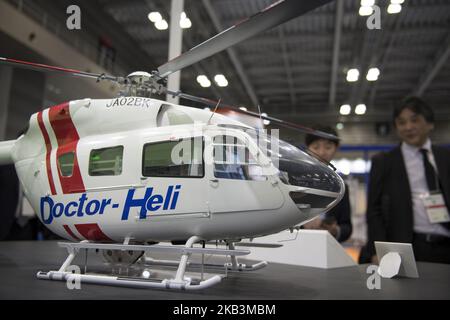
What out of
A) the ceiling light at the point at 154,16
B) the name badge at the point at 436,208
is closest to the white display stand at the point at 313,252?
the name badge at the point at 436,208

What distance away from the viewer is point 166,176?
2.39 m

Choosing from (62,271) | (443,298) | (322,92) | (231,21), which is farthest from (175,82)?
(322,92)

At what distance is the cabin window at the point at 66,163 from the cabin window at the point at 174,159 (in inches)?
23.4

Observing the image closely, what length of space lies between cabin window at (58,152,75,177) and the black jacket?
2.33m

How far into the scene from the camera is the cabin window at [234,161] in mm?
2266

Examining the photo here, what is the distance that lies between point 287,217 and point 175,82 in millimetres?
2727

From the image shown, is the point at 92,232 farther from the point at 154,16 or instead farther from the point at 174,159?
the point at 154,16

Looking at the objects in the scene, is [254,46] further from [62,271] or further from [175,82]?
[62,271]

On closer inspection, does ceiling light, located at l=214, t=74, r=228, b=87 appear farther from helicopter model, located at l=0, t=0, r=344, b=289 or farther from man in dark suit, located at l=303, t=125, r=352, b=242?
helicopter model, located at l=0, t=0, r=344, b=289

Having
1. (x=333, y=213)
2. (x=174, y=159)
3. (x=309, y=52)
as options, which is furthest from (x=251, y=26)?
(x=309, y=52)

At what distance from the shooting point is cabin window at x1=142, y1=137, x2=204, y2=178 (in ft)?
7.66

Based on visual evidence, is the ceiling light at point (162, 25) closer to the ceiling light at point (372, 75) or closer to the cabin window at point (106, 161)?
the cabin window at point (106, 161)

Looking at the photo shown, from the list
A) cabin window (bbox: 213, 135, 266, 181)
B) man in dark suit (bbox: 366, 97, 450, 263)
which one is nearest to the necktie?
man in dark suit (bbox: 366, 97, 450, 263)

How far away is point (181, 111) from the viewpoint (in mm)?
2715
